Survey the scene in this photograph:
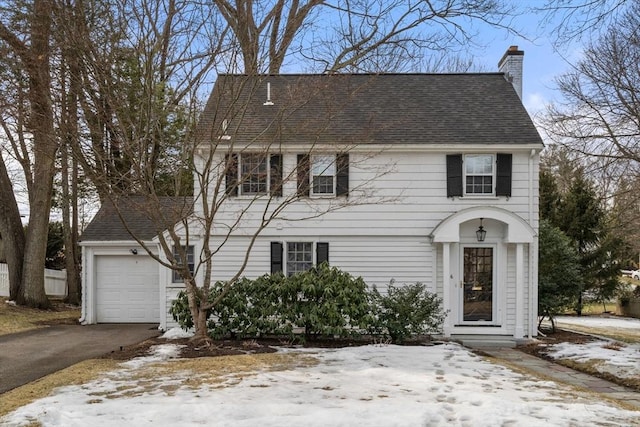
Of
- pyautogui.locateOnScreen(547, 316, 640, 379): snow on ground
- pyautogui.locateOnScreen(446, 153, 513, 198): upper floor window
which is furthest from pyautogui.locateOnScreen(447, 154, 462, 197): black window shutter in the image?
pyautogui.locateOnScreen(547, 316, 640, 379): snow on ground

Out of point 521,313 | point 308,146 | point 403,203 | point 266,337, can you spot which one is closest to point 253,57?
point 308,146

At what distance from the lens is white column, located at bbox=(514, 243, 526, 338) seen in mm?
12656

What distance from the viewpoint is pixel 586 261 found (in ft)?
77.4

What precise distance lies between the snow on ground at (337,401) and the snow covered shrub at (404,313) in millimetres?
2649

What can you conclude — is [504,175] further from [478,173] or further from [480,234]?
[480,234]

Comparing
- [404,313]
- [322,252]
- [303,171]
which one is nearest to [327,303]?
[404,313]

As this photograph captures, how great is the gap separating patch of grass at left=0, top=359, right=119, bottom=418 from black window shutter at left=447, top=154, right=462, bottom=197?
7905 mm

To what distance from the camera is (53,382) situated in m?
7.42

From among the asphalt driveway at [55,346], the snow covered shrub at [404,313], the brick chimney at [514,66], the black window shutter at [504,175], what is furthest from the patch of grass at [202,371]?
the brick chimney at [514,66]

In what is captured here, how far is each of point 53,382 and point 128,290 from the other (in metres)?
7.93

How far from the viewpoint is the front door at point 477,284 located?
13133 millimetres

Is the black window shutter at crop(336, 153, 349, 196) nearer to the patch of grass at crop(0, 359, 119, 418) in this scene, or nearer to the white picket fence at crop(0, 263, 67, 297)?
the patch of grass at crop(0, 359, 119, 418)

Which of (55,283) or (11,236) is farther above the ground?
(11,236)

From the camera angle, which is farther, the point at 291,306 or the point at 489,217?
the point at 489,217
